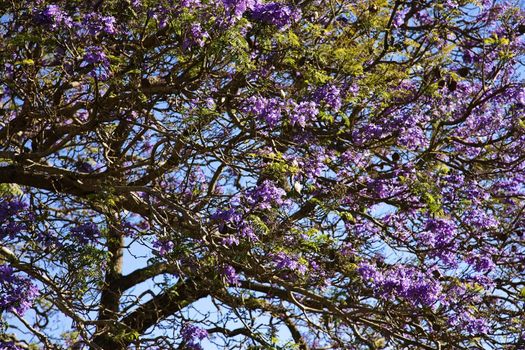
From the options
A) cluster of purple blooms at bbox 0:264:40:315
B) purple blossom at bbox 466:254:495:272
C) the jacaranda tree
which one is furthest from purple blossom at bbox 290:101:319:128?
cluster of purple blooms at bbox 0:264:40:315

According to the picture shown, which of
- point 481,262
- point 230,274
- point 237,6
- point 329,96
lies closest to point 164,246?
point 230,274

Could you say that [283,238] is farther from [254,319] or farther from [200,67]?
[200,67]

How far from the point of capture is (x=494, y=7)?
9.24 meters

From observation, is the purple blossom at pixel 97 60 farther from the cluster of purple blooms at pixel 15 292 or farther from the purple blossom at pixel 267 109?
the cluster of purple blooms at pixel 15 292

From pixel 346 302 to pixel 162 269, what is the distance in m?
2.05

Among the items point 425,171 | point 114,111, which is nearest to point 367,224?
point 425,171

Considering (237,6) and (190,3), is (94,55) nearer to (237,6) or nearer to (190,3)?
(190,3)

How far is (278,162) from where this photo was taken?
7.12 meters

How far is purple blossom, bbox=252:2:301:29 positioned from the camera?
6598 millimetres

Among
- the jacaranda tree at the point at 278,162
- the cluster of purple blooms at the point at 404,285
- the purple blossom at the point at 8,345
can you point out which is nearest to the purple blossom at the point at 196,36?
the jacaranda tree at the point at 278,162

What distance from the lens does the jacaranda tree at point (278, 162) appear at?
23.1 feet

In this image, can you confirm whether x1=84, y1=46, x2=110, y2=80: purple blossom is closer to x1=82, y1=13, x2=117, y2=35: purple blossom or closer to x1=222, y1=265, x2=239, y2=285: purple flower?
x1=82, y1=13, x2=117, y2=35: purple blossom

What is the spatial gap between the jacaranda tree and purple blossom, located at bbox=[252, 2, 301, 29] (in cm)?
2

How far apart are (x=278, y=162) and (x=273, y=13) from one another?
4.38ft
